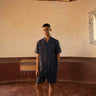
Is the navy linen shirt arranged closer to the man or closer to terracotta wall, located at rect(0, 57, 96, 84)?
the man

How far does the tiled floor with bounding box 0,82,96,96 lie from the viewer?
8.78ft

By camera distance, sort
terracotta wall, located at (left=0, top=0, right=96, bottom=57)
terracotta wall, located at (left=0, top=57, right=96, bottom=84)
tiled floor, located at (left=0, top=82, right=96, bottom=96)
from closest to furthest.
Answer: tiled floor, located at (left=0, top=82, right=96, bottom=96) < terracotta wall, located at (left=0, top=57, right=96, bottom=84) < terracotta wall, located at (left=0, top=0, right=96, bottom=57)

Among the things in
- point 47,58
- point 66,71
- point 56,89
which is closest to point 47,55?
point 47,58

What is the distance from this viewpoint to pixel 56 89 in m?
A: 2.91

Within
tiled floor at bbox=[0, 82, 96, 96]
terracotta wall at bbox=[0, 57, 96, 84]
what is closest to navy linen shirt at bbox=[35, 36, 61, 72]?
tiled floor at bbox=[0, 82, 96, 96]

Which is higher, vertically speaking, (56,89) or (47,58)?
(47,58)

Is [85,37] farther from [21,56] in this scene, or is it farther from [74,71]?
[21,56]

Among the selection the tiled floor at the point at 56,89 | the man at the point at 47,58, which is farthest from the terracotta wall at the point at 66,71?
the man at the point at 47,58

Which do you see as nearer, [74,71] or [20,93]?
[20,93]

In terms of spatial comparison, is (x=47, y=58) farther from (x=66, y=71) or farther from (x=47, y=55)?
(x=66, y=71)

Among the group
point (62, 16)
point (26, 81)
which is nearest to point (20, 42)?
point (26, 81)

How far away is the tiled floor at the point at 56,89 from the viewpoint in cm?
268

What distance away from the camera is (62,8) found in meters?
3.32

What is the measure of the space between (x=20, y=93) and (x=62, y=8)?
2248 millimetres
